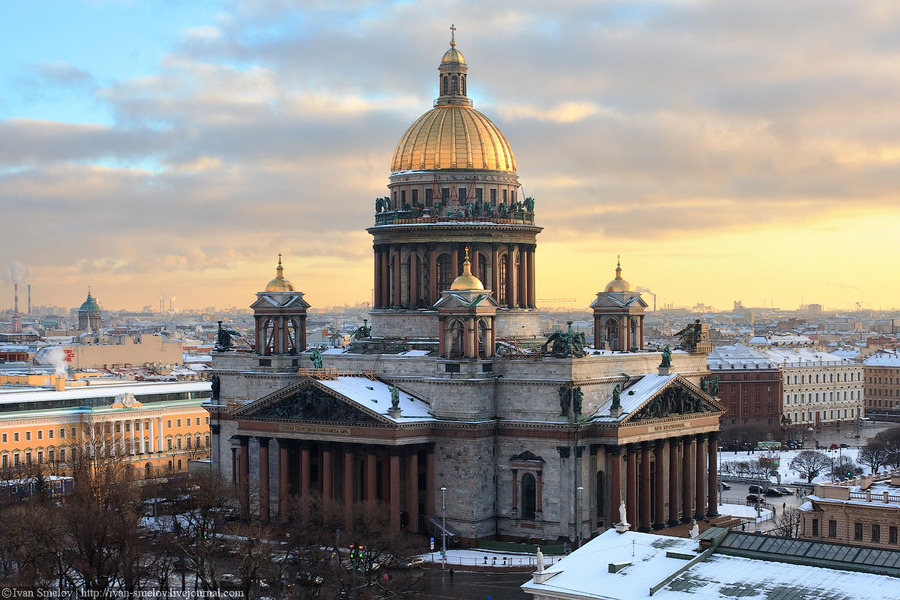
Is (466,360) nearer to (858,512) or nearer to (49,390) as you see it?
(858,512)

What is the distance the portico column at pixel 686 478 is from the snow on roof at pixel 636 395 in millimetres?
5819

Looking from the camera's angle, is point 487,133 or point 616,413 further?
point 487,133

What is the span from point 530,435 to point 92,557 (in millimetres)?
34735

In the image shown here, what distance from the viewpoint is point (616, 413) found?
105 metres

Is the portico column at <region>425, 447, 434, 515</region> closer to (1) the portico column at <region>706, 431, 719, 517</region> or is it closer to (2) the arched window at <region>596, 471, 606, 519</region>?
(2) the arched window at <region>596, 471, 606, 519</region>

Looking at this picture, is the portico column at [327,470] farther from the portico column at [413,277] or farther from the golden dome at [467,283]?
the portico column at [413,277]

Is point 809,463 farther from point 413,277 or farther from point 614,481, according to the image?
point 614,481

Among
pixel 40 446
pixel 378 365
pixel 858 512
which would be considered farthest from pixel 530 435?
pixel 40 446

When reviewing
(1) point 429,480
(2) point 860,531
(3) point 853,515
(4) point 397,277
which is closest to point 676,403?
(3) point 853,515

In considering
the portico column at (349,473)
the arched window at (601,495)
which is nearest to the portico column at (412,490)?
the portico column at (349,473)

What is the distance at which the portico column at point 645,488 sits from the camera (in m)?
107

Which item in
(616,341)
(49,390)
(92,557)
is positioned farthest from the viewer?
(49,390)

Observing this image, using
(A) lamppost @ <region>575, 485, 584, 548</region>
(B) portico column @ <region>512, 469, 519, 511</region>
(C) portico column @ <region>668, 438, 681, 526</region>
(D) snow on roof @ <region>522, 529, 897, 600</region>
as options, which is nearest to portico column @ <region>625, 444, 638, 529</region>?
(A) lamppost @ <region>575, 485, 584, 548</region>

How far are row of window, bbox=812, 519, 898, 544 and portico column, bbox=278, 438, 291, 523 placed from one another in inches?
1413
